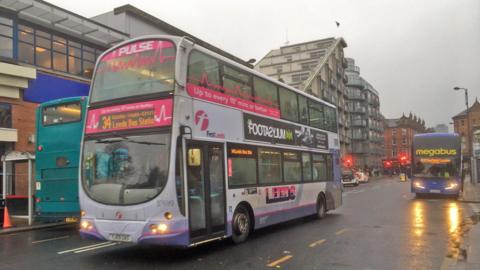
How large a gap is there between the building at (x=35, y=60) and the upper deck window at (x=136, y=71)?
570 inches

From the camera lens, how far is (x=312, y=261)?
8398mm

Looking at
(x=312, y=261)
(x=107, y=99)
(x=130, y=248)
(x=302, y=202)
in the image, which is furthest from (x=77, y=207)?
(x=312, y=261)

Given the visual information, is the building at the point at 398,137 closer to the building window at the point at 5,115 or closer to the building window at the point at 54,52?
the building window at the point at 54,52

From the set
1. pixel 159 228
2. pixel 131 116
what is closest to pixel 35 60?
pixel 131 116

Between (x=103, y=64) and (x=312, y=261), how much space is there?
19.4ft

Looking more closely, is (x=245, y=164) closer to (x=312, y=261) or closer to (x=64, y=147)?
(x=312, y=261)

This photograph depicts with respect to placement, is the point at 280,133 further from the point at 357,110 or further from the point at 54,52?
the point at 357,110

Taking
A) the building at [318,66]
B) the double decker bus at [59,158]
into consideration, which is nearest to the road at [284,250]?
the double decker bus at [59,158]

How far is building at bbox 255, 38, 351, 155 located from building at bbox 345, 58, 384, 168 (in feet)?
24.2

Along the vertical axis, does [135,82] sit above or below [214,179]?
above

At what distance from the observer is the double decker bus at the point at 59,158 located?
13.8 metres

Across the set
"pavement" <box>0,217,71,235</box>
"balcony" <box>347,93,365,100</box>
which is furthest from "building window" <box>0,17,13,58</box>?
"balcony" <box>347,93,365,100</box>

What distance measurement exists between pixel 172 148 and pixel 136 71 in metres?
1.92

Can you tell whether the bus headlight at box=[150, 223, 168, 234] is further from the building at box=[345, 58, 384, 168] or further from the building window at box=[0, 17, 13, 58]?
the building at box=[345, 58, 384, 168]
